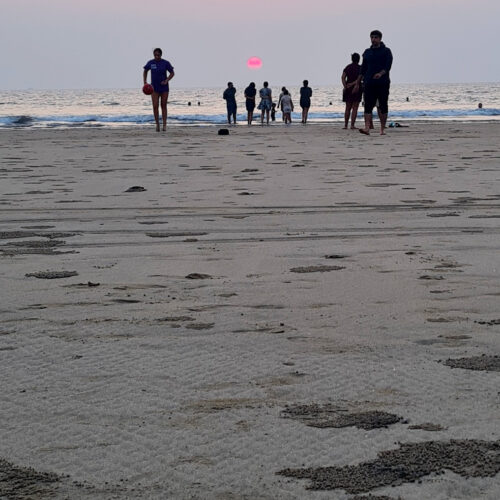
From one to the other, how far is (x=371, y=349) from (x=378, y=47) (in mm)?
12344

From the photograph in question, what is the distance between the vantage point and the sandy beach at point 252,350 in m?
1.97

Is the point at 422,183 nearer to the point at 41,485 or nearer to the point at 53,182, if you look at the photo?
the point at 53,182

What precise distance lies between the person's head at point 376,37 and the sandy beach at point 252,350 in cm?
847

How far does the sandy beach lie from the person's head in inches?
334

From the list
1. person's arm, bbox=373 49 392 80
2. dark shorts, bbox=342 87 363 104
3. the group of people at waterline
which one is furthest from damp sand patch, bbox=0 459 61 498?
dark shorts, bbox=342 87 363 104

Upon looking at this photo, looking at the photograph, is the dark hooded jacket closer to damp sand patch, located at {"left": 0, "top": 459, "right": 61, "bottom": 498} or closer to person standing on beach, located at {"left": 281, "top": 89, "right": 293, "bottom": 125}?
damp sand patch, located at {"left": 0, "top": 459, "right": 61, "bottom": 498}

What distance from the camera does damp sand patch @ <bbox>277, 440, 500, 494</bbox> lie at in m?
1.90

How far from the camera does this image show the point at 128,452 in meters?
2.07

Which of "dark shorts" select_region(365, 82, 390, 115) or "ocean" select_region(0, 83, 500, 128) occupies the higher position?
"dark shorts" select_region(365, 82, 390, 115)

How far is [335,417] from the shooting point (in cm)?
228

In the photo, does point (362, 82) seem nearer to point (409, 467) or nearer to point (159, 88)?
point (159, 88)

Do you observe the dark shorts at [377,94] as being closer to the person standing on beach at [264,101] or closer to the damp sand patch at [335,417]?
the damp sand patch at [335,417]

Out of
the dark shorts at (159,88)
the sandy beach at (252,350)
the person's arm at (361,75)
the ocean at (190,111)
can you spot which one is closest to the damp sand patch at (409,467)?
the sandy beach at (252,350)

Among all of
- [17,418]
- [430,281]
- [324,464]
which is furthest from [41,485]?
[430,281]
